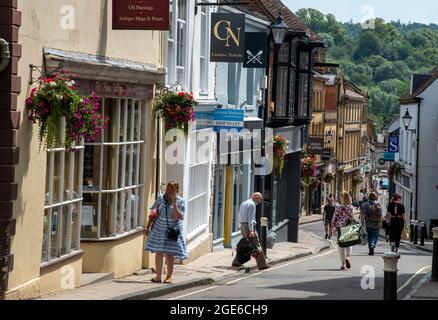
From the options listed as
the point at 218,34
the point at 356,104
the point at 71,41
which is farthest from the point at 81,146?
the point at 356,104

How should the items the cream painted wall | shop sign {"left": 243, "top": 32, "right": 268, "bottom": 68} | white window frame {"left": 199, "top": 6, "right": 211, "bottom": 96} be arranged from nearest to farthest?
the cream painted wall
white window frame {"left": 199, "top": 6, "right": 211, "bottom": 96}
shop sign {"left": 243, "top": 32, "right": 268, "bottom": 68}

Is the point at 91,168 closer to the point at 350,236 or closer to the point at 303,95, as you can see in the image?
the point at 350,236

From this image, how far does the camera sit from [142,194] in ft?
66.7

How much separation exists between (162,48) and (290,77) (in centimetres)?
1862

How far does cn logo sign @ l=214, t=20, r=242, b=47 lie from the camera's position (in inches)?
981

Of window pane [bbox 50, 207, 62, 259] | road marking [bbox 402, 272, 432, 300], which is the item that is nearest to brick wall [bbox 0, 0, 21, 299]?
window pane [bbox 50, 207, 62, 259]

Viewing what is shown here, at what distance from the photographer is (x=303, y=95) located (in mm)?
41906

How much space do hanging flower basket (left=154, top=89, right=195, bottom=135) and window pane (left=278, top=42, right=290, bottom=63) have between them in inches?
684

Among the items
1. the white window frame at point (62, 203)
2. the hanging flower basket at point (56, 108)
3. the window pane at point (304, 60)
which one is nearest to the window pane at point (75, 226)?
the white window frame at point (62, 203)

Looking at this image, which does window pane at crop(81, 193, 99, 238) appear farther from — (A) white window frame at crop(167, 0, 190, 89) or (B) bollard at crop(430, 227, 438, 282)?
(B) bollard at crop(430, 227, 438, 282)

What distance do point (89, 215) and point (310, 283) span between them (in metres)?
4.07

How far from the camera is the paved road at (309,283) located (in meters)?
17.0

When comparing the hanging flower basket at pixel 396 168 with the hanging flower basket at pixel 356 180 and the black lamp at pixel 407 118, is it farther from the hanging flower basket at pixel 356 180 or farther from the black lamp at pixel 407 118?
the hanging flower basket at pixel 356 180

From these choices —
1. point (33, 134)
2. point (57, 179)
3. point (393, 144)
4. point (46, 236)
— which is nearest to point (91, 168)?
point (57, 179)
